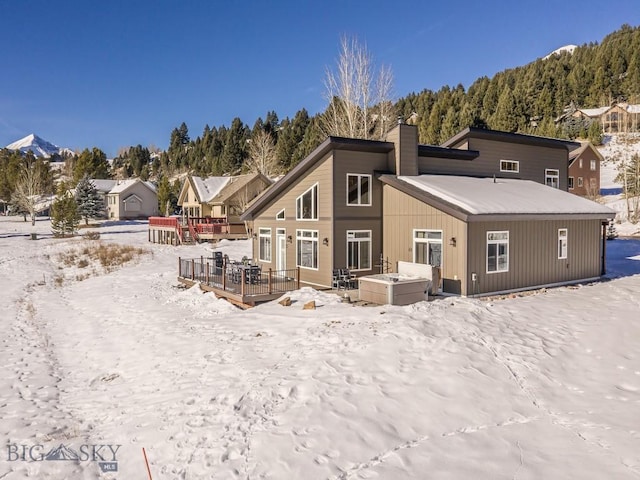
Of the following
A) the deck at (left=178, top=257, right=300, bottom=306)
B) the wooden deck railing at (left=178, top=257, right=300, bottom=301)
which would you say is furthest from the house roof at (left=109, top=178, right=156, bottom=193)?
the wooden deck railing at (left=178, top=257, right=300, bottom=301)

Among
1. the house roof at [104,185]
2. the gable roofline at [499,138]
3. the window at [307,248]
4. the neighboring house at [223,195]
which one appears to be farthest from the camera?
the house roof at [104,185]

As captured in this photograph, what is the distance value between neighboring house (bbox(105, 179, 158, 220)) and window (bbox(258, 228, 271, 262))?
158ft

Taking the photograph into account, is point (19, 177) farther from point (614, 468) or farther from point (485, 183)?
point (614, 468)

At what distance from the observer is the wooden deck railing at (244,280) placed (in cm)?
1591

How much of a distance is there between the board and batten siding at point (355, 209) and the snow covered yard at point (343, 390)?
2408 millimetres

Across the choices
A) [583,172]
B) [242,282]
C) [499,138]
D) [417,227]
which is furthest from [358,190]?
[583,172]

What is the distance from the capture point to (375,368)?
29.2 ft

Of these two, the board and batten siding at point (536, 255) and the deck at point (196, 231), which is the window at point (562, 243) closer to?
the board and batten siding at point (536, 255)

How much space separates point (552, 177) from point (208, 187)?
33320mm

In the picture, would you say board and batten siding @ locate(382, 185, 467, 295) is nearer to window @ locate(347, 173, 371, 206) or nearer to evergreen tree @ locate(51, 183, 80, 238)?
window @ locate(347, 173, 371, 206)

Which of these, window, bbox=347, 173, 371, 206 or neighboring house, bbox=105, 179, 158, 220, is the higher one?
neighboring house, bbox=105, 179, 158, 220

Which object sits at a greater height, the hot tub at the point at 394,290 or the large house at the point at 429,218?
the large house at the point at 429,218

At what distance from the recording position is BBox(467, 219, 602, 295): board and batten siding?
14.5 meters

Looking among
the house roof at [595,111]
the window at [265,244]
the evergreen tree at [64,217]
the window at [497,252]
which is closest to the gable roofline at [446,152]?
the window at [497,252]
